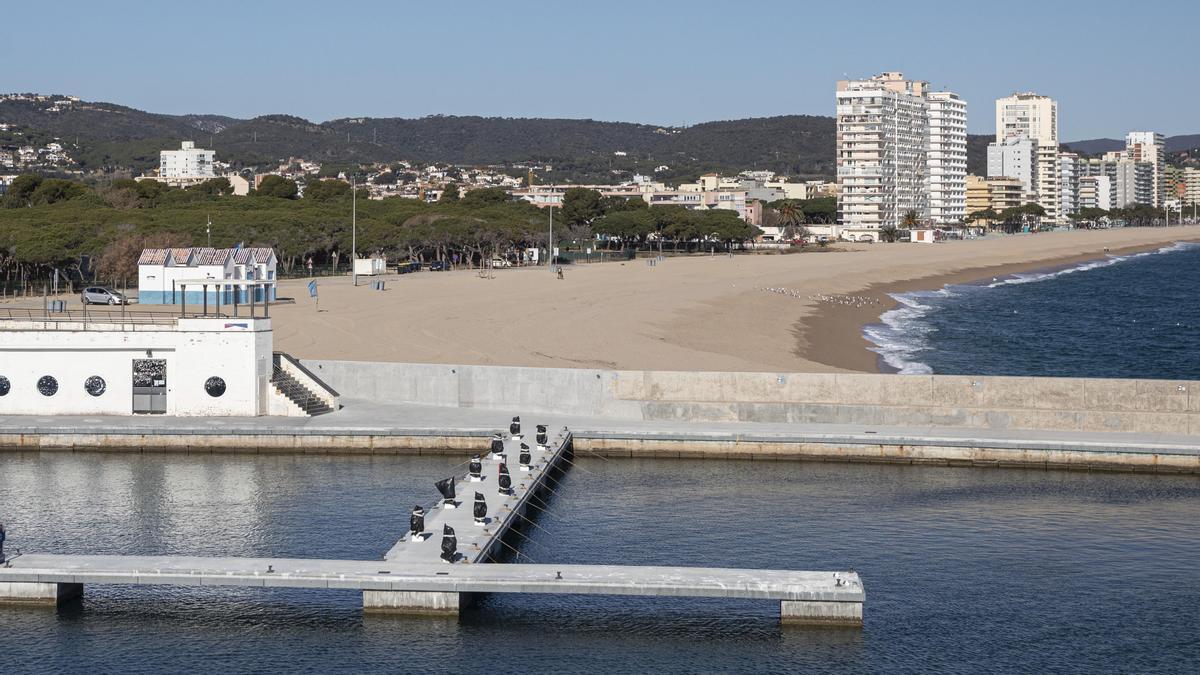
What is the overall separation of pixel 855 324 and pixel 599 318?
53.2 feet

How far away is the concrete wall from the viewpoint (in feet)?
122

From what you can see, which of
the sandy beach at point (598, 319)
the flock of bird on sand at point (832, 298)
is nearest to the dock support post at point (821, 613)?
the sandy beach at point (598, 319)

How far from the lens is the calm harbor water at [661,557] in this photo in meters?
22.7

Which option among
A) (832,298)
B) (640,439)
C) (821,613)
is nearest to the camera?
(821,613)

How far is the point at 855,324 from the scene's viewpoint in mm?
75812

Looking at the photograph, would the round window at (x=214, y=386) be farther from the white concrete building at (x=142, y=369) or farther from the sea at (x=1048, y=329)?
the sea at (x=1048, y=329)

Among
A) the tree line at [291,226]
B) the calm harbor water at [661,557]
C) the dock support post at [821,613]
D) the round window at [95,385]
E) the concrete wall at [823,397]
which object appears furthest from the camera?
the tree line at [291,226]

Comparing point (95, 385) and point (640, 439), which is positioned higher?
point (95, 385)

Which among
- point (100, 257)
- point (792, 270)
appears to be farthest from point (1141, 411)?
point (792, 270)

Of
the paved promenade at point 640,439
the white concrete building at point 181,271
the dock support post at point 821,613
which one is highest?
the white concrete building at point 181,271

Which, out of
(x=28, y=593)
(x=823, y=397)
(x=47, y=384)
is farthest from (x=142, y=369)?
(x=823, y=397)

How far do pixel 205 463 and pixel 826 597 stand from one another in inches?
740

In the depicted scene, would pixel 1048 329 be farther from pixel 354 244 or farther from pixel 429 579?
pixel 429 579

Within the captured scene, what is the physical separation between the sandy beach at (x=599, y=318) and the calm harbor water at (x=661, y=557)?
50.3 feet
